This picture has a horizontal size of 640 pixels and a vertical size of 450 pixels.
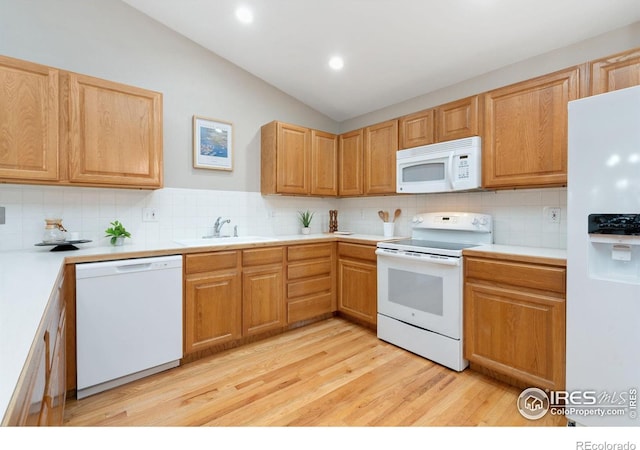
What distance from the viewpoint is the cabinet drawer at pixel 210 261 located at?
7.67 ft

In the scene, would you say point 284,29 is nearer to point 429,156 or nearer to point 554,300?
point 429,156

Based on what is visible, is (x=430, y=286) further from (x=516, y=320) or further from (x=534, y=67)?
(x=534, y=67)

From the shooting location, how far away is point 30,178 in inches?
78.2

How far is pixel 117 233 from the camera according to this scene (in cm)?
240

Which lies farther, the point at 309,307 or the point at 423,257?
the point at 309,307

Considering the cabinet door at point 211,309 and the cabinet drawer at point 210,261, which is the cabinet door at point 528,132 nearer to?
the cabinet drawer at point 210,261

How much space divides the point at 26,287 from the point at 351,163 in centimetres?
297

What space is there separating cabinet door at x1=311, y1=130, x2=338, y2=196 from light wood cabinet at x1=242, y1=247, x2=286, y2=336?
3.38 ft

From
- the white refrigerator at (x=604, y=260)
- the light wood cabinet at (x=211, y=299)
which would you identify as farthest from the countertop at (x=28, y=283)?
the white refrigerator at (x=604, y=260)

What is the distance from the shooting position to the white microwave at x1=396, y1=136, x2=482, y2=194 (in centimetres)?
244

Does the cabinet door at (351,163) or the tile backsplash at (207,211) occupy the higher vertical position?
the cabinet door at (351,163)

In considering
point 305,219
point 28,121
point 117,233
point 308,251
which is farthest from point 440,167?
point 28,121

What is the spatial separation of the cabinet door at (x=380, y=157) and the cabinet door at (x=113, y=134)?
202 cm
